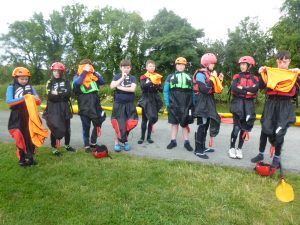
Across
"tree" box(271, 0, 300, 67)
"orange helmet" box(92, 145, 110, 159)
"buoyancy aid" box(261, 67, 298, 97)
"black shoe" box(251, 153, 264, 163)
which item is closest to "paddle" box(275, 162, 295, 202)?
"black shoe" box(251, 153, 264, 163)

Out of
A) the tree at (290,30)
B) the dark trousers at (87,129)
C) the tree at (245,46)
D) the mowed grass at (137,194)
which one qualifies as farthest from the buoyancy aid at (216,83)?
the tree at (245,46)

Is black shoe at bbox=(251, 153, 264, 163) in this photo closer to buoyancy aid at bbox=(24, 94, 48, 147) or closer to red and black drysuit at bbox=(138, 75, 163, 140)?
red and black drysuit at bbox=(138, 75, 163, 140)

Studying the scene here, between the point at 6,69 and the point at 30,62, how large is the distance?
402cm

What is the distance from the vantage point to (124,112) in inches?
282

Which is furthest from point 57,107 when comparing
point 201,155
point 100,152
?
point 201,155

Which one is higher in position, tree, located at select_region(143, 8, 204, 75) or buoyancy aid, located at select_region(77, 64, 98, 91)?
tree, located at select_region(143, 8, 204, 75)

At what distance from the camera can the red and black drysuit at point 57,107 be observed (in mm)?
6559

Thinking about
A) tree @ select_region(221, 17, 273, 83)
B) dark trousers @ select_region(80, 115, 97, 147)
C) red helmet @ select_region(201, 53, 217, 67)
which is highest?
tree @ select_region(221, 17, 273, 83)

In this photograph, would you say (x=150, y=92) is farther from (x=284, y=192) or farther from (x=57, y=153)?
(x=284, y=192)

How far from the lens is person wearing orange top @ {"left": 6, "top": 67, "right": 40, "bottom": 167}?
600 cm

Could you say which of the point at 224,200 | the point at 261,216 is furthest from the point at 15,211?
the point at 261,216

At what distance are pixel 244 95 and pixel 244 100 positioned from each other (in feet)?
0.41

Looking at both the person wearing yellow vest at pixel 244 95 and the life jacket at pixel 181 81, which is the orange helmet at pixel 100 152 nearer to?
the life jacket at pixel 181 81

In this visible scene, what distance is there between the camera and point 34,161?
6191mm
